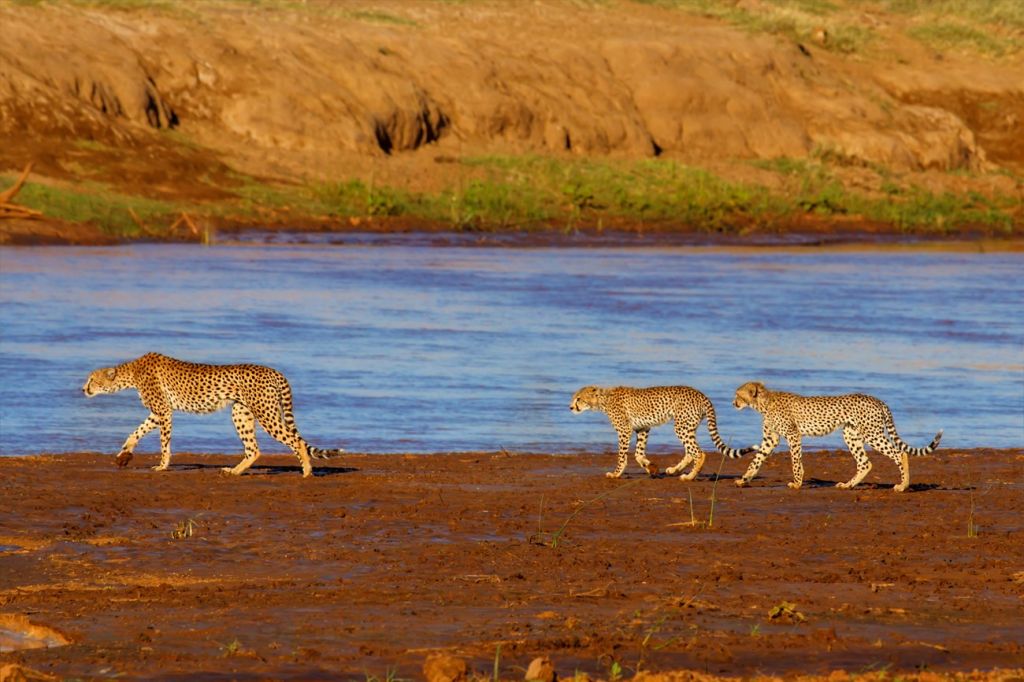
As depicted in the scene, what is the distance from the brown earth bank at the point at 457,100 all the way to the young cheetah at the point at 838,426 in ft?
80.7

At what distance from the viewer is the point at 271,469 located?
15.5 meters

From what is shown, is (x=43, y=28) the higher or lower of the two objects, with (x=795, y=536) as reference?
higher

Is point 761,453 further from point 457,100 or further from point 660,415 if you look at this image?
point 457,100

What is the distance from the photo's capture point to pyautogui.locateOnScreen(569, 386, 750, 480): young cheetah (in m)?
15.2

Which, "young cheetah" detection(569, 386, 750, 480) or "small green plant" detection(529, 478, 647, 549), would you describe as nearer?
"small green plant" detection(529, 478, 647, 549)

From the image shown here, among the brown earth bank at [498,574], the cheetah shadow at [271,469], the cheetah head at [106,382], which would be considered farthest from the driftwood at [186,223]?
the brown earth bank at [498,574]

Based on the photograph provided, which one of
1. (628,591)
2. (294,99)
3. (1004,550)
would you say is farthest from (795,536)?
(294,99)

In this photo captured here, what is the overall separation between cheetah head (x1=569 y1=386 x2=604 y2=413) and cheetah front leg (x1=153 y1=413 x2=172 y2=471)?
3.33 m

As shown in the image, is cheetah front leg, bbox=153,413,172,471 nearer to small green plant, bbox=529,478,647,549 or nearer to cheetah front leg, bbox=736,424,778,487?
small green plant, bbox=529,478,647,549

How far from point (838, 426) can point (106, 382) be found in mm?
5878

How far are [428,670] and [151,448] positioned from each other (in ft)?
30.4

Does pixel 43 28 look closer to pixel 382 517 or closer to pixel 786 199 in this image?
pixel 786 199

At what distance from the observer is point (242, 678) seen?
27.3 ft

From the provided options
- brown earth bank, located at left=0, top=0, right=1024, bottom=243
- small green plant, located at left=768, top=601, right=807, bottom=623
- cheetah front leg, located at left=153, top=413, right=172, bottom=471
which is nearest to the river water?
cheetah front leg, located at left=153, top=413, right=172, bottom=471
